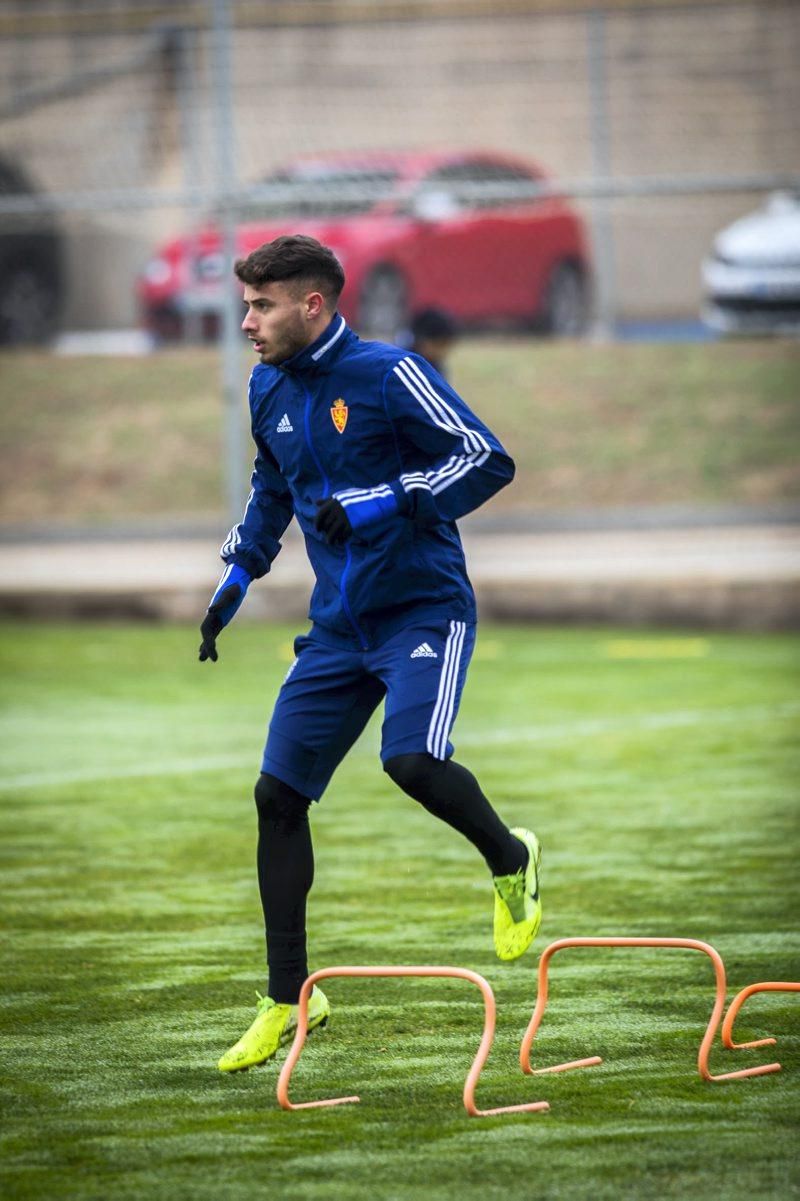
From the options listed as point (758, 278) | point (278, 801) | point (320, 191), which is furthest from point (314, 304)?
point (758, 278)

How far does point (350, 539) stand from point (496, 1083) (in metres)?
1.32

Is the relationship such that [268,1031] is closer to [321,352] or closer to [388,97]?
[321,352]

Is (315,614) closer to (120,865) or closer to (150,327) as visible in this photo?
(120,865)

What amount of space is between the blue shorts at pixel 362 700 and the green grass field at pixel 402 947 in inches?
27.7

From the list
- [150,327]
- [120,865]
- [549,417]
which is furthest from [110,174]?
[120,865]

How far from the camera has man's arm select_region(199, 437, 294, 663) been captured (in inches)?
232

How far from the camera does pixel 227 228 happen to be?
1541 cm

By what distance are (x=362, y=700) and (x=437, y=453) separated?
0.65 meters

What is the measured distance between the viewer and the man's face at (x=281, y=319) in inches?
221

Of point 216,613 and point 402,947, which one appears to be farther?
point 402,947

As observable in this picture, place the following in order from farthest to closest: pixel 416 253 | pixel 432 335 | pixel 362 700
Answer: pixel 416 253 < pixel 432 335 < pixel 362 700

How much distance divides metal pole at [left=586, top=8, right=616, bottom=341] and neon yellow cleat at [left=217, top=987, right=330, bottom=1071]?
11.3 m

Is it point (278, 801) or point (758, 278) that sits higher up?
point (278, 801)

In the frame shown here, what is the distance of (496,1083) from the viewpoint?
17.4 feet
